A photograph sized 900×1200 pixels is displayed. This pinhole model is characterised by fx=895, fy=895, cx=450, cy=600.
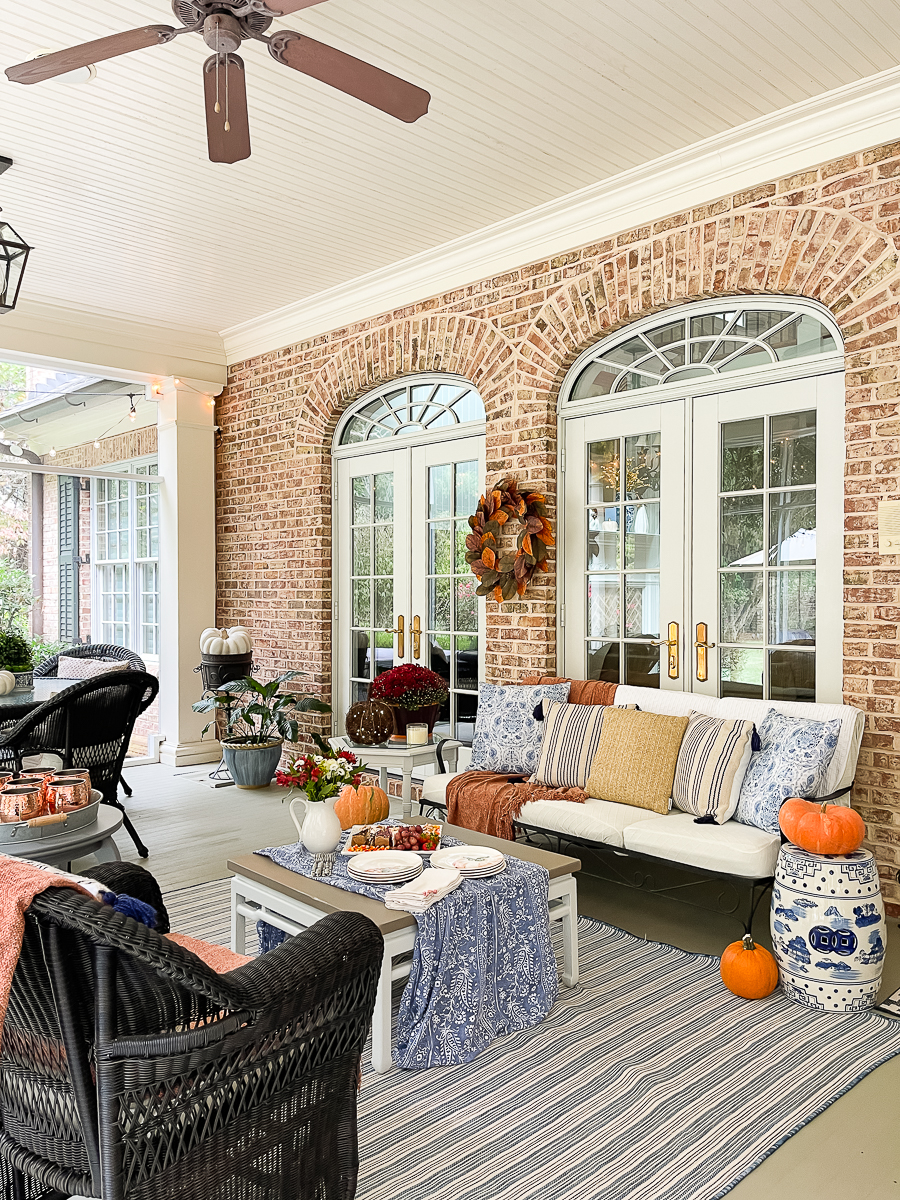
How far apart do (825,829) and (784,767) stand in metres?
0.45

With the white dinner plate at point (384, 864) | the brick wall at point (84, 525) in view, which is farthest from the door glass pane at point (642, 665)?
the brick wall at point (84, 525)

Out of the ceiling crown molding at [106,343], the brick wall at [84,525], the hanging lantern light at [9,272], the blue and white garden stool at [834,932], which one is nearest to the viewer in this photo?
the blue and white garden stool at [834,932]

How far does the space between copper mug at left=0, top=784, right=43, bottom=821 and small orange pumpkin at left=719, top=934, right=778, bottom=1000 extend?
2.40 metres

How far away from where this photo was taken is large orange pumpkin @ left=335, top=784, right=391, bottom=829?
133 inches

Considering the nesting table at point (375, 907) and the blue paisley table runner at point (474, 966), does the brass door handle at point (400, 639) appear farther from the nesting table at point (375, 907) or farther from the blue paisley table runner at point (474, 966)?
the blue paisley table runner at point (474, 966)

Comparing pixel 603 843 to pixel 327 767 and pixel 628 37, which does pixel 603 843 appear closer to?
pixel 327 767

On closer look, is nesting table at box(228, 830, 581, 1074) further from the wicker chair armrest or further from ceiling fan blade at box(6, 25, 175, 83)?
ceiling fan blade at box(6, 25, 175, 83)

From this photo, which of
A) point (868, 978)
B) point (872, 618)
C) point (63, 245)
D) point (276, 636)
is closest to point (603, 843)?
point (868, 978)

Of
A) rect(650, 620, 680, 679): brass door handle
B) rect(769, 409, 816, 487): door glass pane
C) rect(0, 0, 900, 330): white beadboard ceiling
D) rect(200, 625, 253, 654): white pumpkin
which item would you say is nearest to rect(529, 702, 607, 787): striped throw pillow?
rect(650, 620, 680, 679): brass door handle

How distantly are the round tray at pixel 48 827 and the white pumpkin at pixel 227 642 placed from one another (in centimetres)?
362

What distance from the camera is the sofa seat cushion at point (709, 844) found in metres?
3.25

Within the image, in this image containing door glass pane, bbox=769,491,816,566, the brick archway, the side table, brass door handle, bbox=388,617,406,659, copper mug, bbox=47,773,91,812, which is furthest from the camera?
brass door handle, bbox=388,617,406,659

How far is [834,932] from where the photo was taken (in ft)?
9.58

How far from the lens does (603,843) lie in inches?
145
